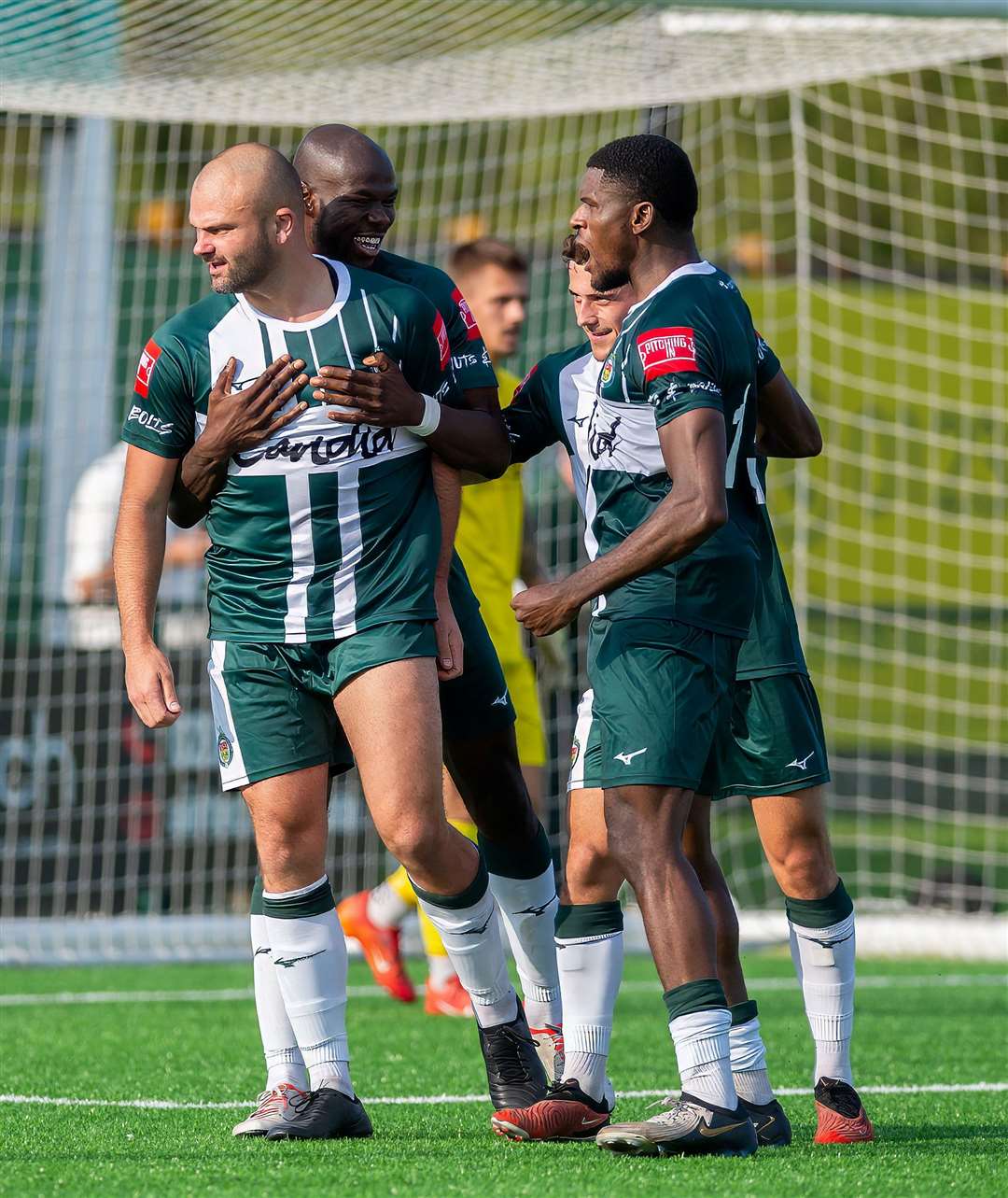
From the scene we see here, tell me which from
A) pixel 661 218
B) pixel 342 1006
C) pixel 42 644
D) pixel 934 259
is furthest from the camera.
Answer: pixel 934 259

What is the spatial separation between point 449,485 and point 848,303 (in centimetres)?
1077

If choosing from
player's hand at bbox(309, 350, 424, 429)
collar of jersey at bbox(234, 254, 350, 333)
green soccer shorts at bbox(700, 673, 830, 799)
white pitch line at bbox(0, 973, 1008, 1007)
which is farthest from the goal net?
green soccer shorts at bbox(700, 673, 830, 799)

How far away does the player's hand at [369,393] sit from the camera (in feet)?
13.0

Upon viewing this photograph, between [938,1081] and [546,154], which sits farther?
[546,154]

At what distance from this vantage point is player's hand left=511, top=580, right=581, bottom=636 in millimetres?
3625

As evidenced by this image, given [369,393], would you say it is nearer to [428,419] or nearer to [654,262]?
[428,419]

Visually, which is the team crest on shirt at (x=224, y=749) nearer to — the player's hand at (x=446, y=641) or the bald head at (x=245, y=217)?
the player's hand at (x=446, y=641)

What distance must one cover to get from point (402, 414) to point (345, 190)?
69cm

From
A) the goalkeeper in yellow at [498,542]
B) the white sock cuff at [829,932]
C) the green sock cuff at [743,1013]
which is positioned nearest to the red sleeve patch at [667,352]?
the white sock cuff at [829,932]

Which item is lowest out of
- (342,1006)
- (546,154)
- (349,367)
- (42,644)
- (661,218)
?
(342,1006)

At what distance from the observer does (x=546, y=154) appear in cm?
1212

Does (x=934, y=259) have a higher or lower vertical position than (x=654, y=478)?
higher

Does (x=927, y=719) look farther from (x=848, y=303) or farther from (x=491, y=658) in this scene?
(x=491, y=658)

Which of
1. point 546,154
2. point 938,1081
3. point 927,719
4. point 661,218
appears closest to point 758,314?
point 546,154
